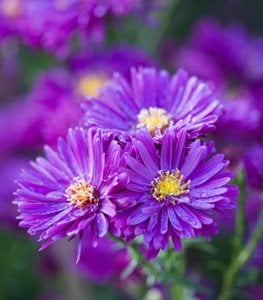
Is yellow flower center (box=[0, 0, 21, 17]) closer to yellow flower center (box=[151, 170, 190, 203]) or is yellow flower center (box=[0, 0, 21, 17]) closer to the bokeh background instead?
the bokeh background

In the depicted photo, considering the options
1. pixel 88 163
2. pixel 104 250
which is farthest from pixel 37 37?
pixel 88 163

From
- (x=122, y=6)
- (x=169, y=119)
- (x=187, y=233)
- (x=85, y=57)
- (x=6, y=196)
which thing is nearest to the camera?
(x=187, y=233)

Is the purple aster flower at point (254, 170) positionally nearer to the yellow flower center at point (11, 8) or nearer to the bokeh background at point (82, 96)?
the bokeh background at point (82, 96)

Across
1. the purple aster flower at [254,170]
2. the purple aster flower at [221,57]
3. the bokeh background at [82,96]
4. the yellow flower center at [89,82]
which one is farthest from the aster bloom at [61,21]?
the purple aster flower at [254,170]

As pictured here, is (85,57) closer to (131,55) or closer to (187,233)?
(131,55)

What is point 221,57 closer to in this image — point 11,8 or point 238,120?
point 11,8

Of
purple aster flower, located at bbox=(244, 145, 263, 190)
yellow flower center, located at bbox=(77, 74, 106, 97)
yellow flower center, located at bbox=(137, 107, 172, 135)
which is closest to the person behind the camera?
yellow flower center, located at bbox=(137, 107, 172, 135)

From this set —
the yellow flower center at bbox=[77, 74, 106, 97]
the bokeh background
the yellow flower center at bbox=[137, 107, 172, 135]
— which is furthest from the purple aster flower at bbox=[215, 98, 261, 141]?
the yellow flower center at bbox=[77, 74, 106, 97]
